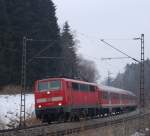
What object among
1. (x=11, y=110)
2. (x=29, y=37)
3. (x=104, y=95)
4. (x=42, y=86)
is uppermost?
(x=29, y=37)

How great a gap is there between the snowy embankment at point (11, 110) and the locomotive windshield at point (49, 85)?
11.1 feet

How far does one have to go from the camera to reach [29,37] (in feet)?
219

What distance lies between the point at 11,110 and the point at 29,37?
2556 cm

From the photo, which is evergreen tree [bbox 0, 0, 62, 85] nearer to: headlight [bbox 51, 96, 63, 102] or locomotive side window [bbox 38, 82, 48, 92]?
locomotive side window [bbox 38, 82, 48, 92]

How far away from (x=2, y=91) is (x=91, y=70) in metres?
56.5

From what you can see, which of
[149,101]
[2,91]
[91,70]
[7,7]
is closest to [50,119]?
[2,91]

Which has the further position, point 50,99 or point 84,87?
point 84,87

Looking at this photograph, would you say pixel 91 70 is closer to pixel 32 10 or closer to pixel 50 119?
pixel 32 10

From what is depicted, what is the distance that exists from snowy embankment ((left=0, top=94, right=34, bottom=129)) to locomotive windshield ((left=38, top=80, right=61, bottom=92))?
3.38 metres

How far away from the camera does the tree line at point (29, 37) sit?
6188 cm

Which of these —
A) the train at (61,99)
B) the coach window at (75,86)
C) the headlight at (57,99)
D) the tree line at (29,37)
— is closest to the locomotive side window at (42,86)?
the train at (61,99)

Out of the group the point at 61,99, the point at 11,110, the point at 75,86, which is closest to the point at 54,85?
the point at 61,99

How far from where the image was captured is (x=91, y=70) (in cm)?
11325

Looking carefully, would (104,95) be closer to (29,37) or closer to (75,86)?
(75,86)
